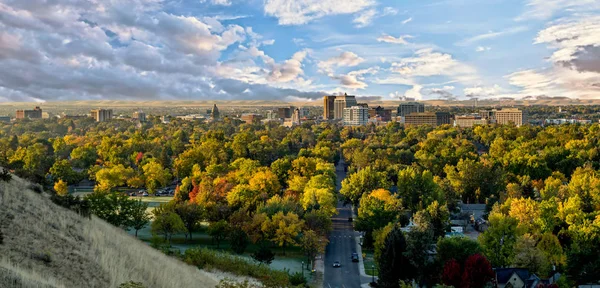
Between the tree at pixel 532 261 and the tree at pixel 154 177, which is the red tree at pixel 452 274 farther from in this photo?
the tree at pixel 154 177

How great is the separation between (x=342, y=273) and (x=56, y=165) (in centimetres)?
4875

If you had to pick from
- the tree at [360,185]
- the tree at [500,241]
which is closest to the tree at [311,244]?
the tree at [500,241]

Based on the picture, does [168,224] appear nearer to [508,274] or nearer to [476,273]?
[476,273]

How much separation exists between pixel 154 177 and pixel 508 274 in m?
50.3

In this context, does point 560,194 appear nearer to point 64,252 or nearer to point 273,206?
point 273,206

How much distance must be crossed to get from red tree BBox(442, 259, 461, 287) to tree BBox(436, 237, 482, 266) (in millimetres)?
2709

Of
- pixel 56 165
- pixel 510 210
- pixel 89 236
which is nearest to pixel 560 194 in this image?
pixel 510 210

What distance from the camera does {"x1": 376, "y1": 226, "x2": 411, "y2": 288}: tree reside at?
100 feet

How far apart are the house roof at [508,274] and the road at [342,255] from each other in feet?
30.6

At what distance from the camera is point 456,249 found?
106 ft

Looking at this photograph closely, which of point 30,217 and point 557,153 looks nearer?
point 30,217

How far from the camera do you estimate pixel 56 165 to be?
67625 millimetres

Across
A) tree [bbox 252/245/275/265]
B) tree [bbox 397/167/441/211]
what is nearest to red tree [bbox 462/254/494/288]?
tree [bbox 252/245/275/265]

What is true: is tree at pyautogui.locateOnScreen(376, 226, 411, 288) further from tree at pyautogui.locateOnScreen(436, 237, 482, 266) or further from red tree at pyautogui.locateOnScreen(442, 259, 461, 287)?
tree at pyautogui.locateOnScreen(436, 237, 482, 266)
